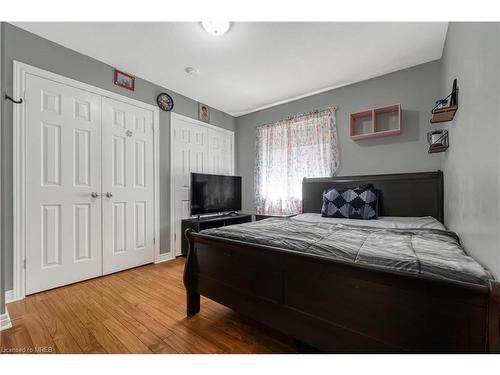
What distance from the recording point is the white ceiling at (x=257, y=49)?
6.31 feet

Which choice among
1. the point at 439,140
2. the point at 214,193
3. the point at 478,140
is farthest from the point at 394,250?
the point at 214,193

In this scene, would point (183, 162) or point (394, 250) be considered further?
point (183, 162)

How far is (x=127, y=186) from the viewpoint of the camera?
2.66m

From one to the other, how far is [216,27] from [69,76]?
162cm

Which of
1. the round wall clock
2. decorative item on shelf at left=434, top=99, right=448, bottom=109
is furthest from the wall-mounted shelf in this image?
the round wall clock

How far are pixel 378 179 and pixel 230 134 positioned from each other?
8.66 feet

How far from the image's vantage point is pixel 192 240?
1702 millimetres

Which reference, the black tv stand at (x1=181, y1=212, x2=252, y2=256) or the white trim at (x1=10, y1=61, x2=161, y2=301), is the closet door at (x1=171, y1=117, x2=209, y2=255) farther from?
the white trim at (x1=10, y1=61, x2=161, y2=301)

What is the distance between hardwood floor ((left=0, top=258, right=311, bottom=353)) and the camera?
1315mm

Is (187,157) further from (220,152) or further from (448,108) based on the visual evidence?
(448,108)

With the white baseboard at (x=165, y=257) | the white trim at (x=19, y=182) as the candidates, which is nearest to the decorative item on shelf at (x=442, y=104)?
the white baseboard at (x=165, y=257)

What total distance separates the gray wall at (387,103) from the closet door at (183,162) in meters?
1.72
